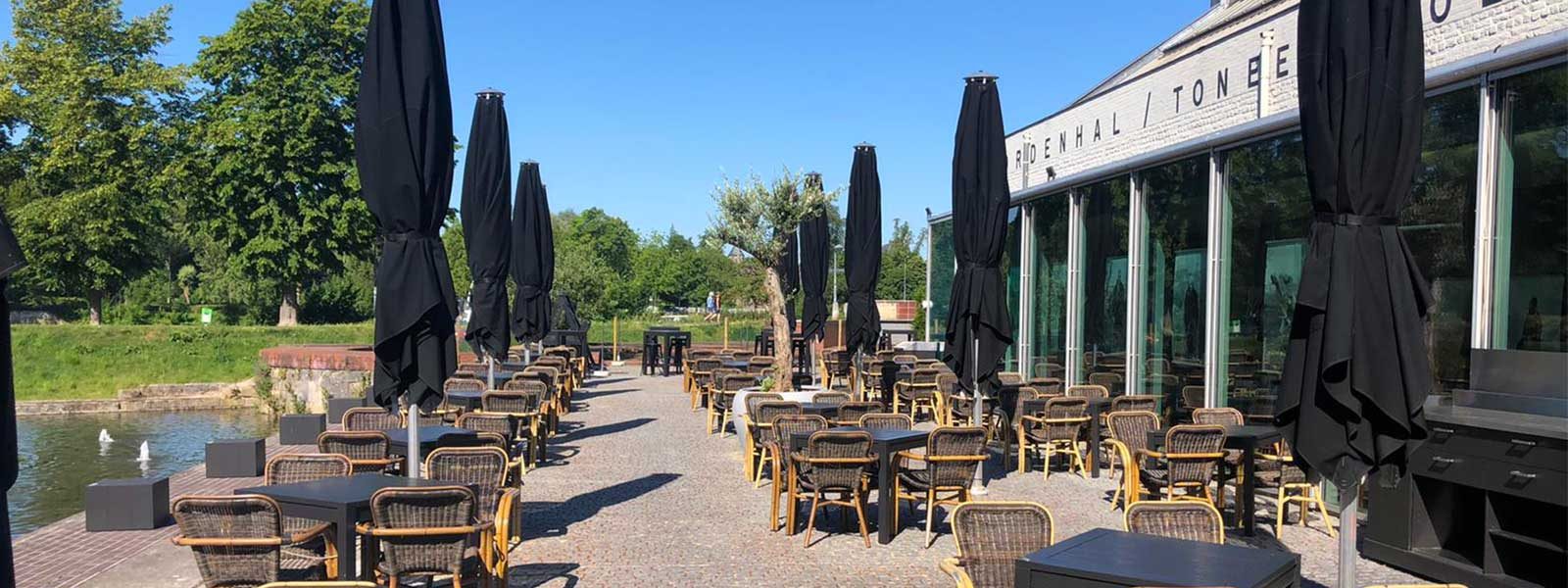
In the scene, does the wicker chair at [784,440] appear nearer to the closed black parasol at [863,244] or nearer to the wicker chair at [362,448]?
the wicker chair at [362,448]

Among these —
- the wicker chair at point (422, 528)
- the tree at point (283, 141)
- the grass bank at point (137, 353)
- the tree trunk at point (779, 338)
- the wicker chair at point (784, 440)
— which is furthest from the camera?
the tree at point (283, 141)

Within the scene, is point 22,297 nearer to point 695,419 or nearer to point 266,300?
point 266,300

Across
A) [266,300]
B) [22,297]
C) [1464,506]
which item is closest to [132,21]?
[266,300]

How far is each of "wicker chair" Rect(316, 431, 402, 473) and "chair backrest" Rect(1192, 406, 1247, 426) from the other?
21.7 ft

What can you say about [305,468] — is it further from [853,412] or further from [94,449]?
[94,449]

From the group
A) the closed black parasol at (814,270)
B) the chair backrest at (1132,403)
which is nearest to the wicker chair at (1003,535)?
the chair backrest at (1132,403)

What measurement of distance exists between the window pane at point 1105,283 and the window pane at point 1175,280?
0.64 meters

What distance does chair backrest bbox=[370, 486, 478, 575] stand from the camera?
16.0 feet

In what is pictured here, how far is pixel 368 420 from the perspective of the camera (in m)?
8.34

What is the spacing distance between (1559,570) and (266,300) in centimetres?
4541

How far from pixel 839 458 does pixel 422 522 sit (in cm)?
321

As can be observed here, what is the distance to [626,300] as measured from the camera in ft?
178

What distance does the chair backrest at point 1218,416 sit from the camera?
30.0 ft

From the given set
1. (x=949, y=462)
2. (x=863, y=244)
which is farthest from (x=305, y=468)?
(x=863, y=244)
